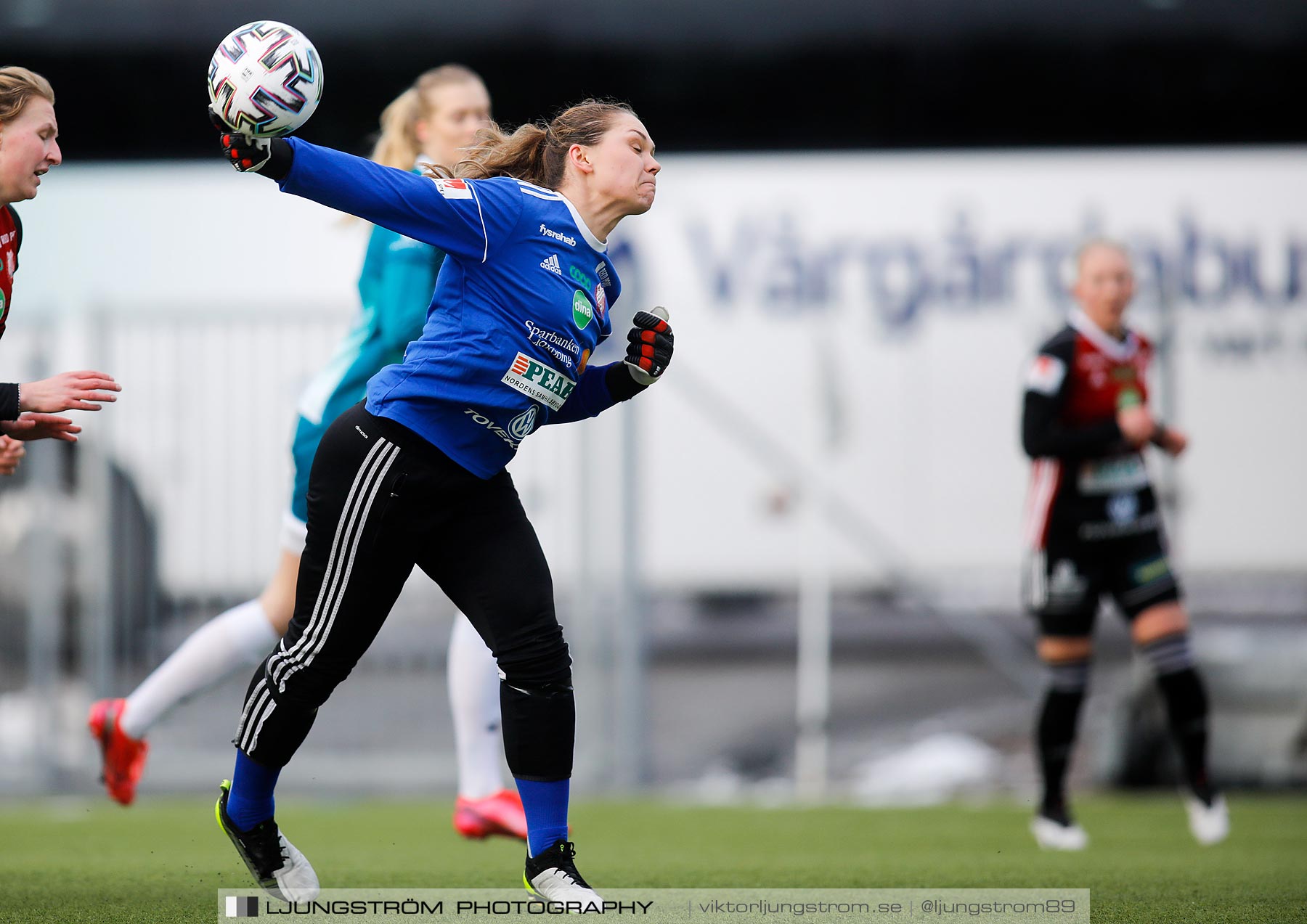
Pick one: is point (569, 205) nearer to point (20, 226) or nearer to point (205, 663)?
point (20, 226)

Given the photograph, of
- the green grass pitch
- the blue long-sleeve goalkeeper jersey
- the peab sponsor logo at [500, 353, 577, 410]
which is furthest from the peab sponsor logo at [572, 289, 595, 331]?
the green grass pitch

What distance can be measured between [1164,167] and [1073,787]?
320cm

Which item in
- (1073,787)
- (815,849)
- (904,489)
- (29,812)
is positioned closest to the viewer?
(815,849)

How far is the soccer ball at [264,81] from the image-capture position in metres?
2.98

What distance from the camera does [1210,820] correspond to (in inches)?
212

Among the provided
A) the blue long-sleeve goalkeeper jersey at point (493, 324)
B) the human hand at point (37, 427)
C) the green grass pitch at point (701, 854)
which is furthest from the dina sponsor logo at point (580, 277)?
the green grass pitch at point (701, 854)

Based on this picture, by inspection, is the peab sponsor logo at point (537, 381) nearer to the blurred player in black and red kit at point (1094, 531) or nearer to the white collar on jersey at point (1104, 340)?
the blurred player in black and red kit at point (1094, 531)

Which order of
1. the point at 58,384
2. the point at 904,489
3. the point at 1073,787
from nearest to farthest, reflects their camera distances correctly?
the point at 58,384, the point at 1073,787, the point at 904,489

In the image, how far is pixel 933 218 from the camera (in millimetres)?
8430

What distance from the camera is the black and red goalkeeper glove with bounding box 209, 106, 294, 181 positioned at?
297 centimetres

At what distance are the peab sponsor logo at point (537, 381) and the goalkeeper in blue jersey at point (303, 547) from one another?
917mm

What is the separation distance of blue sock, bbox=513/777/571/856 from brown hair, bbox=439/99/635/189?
1257 mm

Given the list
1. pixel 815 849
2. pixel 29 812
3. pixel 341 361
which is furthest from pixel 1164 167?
pixel 29 812

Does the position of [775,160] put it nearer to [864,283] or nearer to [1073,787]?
[864,283]
